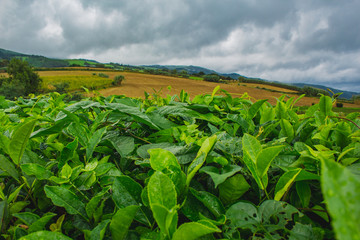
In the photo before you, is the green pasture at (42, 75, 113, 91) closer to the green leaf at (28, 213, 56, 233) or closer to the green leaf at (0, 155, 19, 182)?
the green leaf at (0, 155, 19, 182)

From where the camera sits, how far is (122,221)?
1.56 ft

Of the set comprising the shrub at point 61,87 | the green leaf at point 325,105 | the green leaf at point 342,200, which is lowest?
the shrub at point 61,87

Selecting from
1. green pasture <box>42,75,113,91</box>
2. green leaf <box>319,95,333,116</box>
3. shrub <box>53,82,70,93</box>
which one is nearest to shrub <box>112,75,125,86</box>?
green pasture <box>42,75,113,91</box>

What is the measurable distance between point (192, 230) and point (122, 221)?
186 millimetres

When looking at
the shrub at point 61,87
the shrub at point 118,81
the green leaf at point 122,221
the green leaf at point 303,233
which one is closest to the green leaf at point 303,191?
the green leaf at point 303,233

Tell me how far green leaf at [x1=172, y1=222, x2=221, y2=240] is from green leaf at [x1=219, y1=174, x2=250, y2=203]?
179 millimetres

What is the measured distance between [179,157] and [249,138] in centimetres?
23

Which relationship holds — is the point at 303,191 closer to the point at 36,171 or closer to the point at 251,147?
the point at 251,147

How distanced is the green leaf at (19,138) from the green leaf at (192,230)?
1.76 ft

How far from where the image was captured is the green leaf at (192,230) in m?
0.37

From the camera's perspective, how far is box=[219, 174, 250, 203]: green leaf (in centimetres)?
55

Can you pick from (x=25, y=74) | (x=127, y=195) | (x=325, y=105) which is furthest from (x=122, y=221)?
(x=25, y=74)

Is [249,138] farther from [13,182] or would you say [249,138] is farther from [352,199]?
[13,182]

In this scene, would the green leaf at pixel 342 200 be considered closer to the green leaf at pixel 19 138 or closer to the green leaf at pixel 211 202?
the green leaf at pixel 211 202
